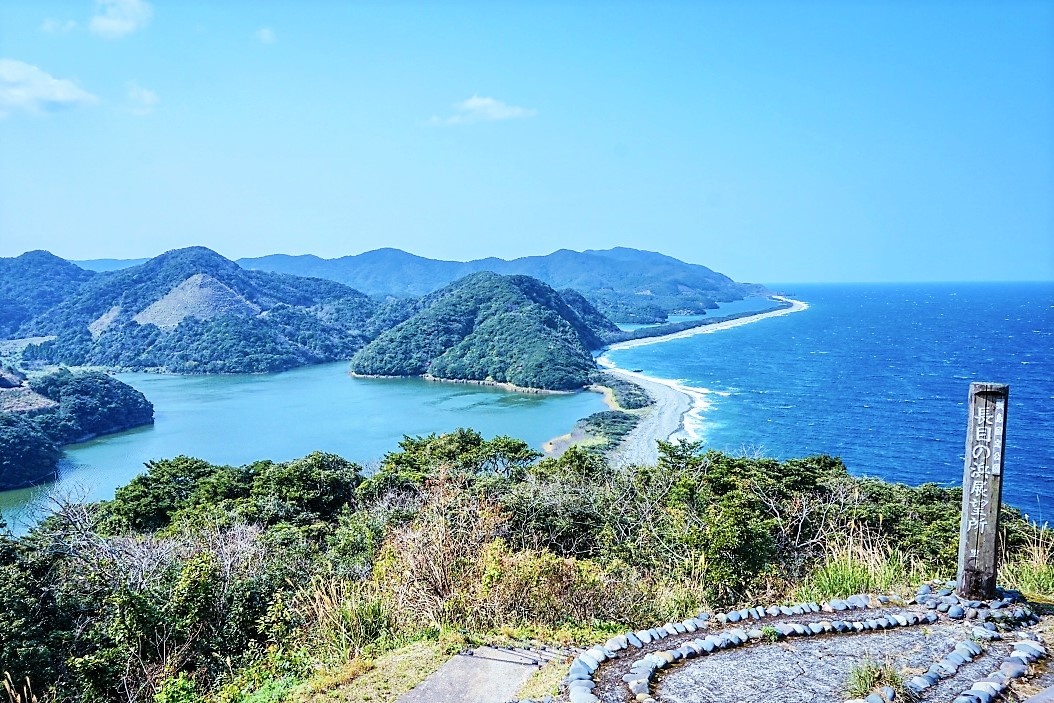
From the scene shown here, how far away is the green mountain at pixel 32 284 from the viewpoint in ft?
340

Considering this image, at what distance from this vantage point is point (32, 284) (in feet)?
383

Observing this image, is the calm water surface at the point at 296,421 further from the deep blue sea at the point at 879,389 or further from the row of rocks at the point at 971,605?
the row of rocks at the point at 971,605

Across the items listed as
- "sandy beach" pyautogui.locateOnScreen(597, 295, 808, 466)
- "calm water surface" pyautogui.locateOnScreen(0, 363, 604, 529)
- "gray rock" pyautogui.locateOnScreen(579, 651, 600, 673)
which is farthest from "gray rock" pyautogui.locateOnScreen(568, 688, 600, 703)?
Answer: "calm water surface" pyautogui.locateOnScreen(0, 363, 604, 529)

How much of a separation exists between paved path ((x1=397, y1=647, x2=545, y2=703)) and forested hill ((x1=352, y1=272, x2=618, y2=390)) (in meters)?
51.4

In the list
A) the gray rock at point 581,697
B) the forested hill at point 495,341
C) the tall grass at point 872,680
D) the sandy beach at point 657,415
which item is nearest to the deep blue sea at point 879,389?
the sandy beach at point 657,415

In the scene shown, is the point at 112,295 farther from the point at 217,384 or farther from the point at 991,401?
the point at 991,401

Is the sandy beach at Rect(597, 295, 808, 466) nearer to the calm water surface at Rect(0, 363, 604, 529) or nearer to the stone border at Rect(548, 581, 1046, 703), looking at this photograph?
the calm water surface at Rect(0, 363, 604, 529)

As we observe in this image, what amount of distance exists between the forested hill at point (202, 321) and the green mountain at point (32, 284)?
3185 mm

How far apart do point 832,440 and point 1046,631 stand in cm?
3354

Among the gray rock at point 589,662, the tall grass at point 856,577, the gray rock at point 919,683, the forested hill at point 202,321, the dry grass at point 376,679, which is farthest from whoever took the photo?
the forested hill at point 202,321

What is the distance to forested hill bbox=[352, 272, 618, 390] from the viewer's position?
60062 mm

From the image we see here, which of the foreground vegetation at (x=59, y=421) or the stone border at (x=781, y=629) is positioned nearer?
the stone border at (x=781, y=629)

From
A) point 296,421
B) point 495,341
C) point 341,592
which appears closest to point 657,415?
point 296,421

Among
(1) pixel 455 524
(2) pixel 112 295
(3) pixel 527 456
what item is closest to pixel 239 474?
(3) pixel 527 456
